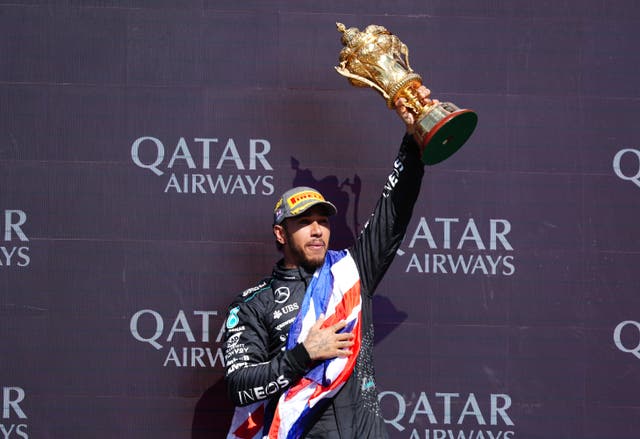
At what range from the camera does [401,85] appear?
11.8 feet

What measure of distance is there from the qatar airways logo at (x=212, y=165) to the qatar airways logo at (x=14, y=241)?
0.59 meters

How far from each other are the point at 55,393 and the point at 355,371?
1393mm

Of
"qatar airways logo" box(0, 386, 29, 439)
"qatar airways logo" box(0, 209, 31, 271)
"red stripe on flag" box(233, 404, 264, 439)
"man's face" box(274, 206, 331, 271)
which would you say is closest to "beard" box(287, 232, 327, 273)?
"man's face" box(274, 206, 331, 271)

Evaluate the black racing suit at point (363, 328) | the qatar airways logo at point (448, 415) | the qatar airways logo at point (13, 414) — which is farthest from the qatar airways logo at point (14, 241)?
the qatar airways logo at point (448, 415)

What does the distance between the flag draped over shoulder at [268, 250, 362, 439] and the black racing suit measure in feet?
0.13

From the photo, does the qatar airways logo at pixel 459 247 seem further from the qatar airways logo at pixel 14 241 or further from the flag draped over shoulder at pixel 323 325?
the qatar airways logo at pixel 14 241

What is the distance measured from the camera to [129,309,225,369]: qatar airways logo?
4.24 m

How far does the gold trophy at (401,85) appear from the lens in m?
3.45

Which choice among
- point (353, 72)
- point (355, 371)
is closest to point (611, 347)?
point (355, 371)

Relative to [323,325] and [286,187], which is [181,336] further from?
[323,325]

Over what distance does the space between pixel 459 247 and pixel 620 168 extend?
2.52 feet

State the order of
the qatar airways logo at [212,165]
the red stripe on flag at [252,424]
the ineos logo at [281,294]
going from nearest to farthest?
1. the ineos logo at [281,294]
2. the red stripe on flag at [252,424]
3. the qatar airways logo at [212,165]

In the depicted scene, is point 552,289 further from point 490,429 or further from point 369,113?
point 369,113

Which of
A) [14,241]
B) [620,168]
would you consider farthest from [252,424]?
[620,168]
